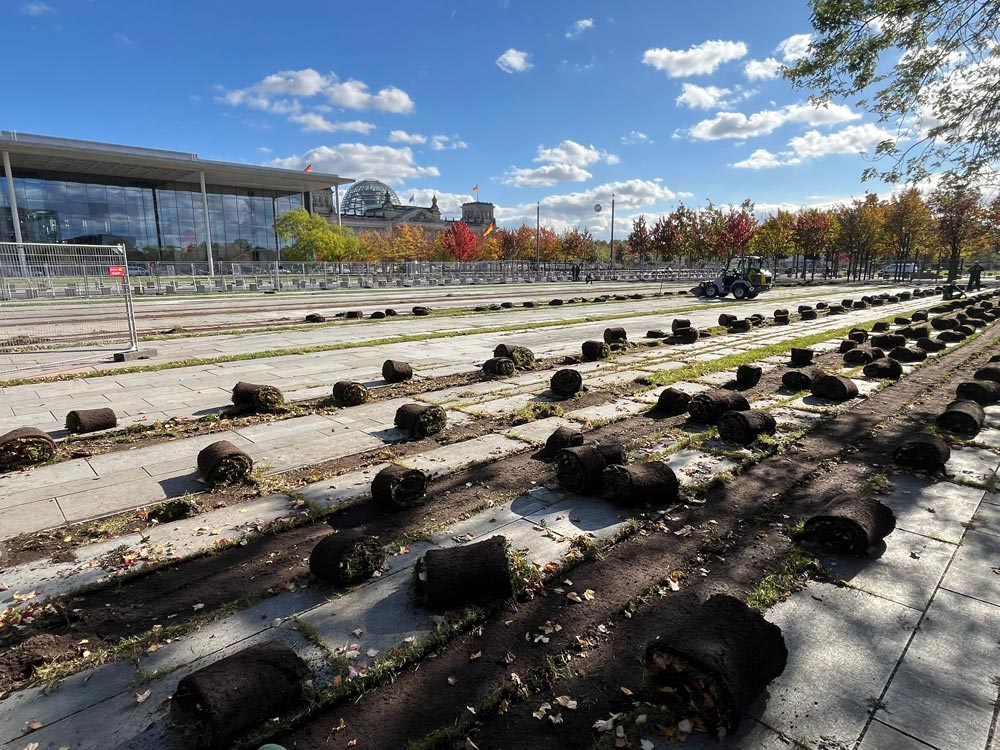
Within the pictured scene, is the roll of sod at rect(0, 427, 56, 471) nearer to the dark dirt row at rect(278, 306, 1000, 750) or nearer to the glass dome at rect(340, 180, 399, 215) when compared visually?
the dark dirt row at rect(278, 306, 1000, 750)

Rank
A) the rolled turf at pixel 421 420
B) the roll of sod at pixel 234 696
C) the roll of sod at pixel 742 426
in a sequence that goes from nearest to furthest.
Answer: the roll of sod at pixel 234 696, the roll of sod at pixel 742 426, the rolled turf at pixel 421 420

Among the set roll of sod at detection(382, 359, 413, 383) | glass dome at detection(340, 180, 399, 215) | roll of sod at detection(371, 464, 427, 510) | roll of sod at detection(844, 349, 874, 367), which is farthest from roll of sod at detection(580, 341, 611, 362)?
glass dome at detection(340, 180, 399, 215)

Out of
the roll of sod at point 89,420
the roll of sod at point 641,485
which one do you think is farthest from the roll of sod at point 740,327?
the roll of sod at point 89,420

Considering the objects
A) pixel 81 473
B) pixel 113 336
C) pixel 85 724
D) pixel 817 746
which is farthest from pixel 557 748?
pixel 113 336

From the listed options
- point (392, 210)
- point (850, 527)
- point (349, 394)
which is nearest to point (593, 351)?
point (349, 394)

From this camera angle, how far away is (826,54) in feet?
38.2

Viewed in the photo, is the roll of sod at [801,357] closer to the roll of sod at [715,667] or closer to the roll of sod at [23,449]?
the roll of sod at [715,667]

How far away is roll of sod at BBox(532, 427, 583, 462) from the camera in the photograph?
5930 millimetres

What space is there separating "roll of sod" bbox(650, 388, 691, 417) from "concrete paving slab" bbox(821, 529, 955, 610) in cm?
345

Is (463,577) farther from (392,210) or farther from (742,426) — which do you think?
(392,210)

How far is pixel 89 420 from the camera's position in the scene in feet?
22.5

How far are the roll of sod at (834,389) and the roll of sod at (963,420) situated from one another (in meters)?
1.49

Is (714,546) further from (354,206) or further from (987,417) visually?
(354,206)

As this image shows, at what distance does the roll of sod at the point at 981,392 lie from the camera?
805 centimetres
